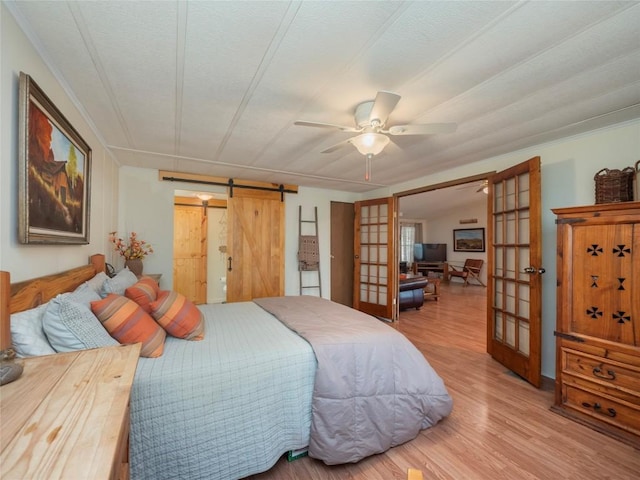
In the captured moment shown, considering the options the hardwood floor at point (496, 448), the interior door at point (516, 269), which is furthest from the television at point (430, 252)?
the hardwood floor at point (496, 448)

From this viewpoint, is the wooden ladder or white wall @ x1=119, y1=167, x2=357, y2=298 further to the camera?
the wooden ladder

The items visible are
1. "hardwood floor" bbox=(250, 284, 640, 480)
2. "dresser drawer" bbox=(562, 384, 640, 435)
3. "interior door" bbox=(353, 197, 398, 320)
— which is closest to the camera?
"hardwood floor" bbox=(250, 284, 640, 480)

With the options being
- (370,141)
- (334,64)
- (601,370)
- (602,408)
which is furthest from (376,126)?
(602,408)

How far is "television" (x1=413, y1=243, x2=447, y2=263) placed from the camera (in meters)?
9.66

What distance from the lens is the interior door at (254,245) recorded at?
4254 millimetres

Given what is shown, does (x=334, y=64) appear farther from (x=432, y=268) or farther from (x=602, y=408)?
(x=432, y=268)

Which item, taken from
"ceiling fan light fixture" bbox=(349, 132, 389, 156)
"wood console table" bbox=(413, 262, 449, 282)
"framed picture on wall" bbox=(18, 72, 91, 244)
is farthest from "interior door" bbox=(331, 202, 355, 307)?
"wood console table" bbox=(413, 262, 449, 282)

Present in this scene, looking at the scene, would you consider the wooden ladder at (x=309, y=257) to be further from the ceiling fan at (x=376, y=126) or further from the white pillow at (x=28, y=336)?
the white pillow at (x=28, y=336)

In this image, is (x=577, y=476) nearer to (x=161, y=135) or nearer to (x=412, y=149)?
(x=412, y=149)

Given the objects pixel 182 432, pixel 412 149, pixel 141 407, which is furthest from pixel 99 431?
pixel 412 149

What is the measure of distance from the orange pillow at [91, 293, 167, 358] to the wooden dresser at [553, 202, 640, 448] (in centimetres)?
288

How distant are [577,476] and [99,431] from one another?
2.33 meters

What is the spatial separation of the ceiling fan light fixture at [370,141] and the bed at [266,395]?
4.55 feet

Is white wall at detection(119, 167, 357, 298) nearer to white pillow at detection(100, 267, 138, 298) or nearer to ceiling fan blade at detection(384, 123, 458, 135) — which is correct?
white pillow at detection(100, 267, 138, 298)
